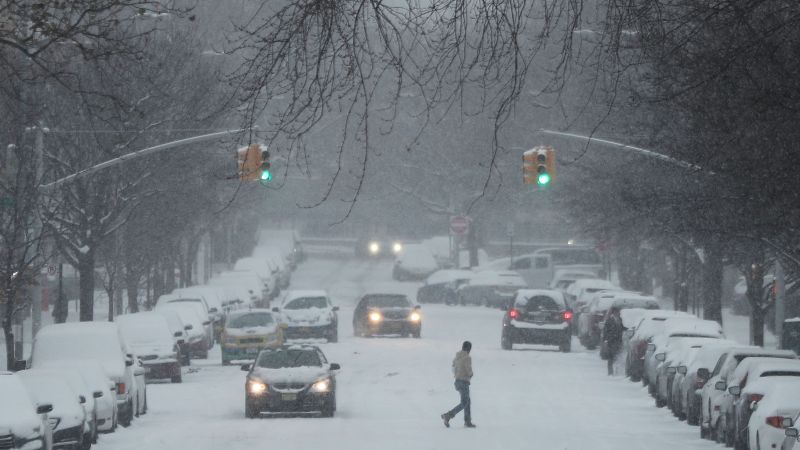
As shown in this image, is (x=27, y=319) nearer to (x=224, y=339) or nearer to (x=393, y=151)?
(x=224, y=339)

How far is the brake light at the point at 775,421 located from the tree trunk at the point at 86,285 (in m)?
27.7

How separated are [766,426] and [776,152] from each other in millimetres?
4745

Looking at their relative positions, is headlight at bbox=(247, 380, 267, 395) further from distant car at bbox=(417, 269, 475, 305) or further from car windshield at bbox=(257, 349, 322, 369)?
distant car at bbox=(417, 269, 475, 305)

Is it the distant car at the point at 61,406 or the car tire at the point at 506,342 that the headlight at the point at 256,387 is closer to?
the distant car at the point at 61,406

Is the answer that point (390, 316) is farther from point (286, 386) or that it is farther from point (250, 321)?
point (286, 386)

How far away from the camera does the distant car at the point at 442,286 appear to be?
76562 mm

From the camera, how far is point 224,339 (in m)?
44.0

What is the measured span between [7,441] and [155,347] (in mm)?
18929

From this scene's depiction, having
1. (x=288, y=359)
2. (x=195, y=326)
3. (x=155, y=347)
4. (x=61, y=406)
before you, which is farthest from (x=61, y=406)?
(x=195, y=326)

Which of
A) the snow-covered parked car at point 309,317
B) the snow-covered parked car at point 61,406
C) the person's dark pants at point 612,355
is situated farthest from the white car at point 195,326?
the snow-covered parked car at point 61,406

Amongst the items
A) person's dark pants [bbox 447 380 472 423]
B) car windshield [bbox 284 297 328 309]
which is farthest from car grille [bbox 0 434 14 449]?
car windshield [bbox 284 297 328 309]

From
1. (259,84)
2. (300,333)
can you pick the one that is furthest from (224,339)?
(259,84)

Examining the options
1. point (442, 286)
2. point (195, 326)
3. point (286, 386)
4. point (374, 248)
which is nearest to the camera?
point (286, 386)

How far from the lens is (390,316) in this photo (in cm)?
5147
